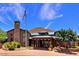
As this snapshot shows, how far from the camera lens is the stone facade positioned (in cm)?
846

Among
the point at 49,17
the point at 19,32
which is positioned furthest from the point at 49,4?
the point at 19,32

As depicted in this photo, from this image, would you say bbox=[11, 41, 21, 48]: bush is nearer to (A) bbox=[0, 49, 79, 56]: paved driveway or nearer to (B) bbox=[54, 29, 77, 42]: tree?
(A) bbox=[0, 49, 79, 56]: paved driveway

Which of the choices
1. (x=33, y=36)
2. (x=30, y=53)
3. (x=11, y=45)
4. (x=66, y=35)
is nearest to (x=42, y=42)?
(x=33, y=36)

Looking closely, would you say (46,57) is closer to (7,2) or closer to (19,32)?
(19,32)

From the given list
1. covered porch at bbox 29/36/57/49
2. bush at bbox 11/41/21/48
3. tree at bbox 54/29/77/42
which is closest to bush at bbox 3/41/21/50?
bush at bbox 11/41/21/48

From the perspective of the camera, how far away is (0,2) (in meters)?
8.41

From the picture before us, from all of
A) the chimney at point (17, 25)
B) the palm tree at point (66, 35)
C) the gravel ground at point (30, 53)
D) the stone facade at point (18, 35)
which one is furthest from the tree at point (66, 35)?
the chimney at point (17, 25)

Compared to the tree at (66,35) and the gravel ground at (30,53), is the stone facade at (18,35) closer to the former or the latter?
the gravel ground at (30,53)

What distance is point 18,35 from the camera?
854 centimetres

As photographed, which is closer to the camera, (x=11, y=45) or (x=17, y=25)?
(x=17, y=25)

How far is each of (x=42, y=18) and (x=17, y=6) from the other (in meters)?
0.56

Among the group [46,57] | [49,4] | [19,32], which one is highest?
[49,4]

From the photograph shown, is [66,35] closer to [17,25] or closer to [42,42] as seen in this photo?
[42,42]

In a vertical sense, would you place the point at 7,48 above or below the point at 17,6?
below
